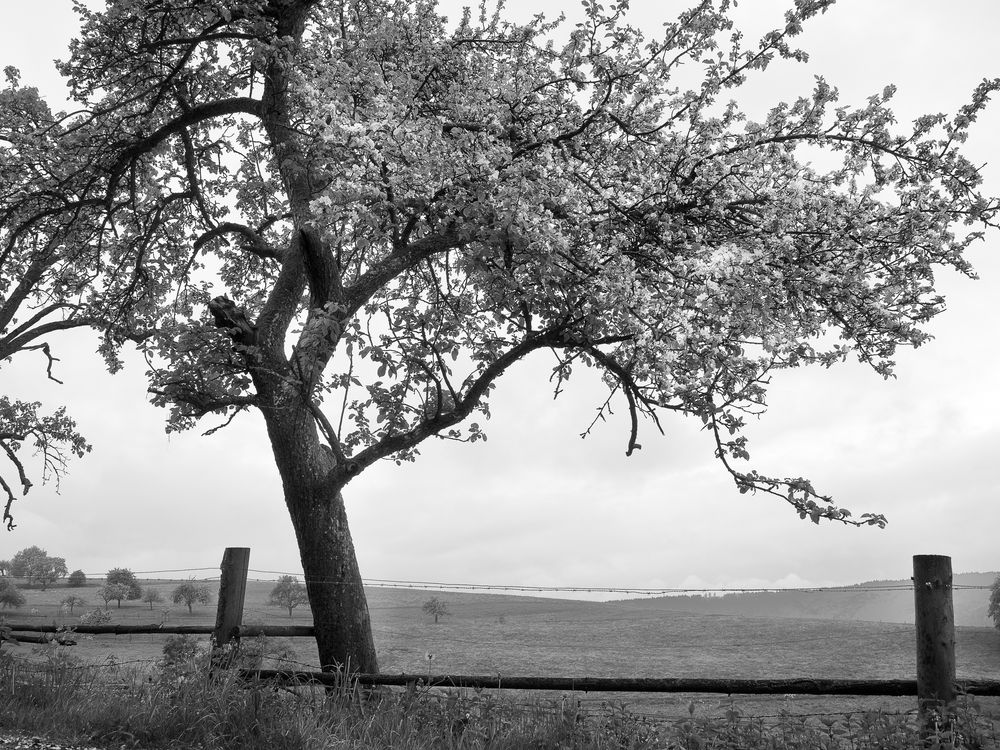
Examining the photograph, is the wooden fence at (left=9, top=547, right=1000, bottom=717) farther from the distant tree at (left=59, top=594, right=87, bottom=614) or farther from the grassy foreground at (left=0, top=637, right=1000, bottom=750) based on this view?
the distant tree at (left=59, top=594, right=87, bottom=614)

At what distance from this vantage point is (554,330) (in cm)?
1026

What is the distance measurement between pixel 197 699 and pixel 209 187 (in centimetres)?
1207

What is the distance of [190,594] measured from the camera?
45031 millimetres

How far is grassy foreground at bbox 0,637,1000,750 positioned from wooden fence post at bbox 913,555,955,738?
1.34ft

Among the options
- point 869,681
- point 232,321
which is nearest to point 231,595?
point 232,321

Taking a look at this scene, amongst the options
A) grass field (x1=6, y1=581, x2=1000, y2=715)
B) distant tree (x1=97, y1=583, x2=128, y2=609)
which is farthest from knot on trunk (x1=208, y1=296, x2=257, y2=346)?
distant tree (x1=97, y1=583, x2=128, y2=609)

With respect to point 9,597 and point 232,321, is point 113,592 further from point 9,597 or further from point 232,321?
point 232,321

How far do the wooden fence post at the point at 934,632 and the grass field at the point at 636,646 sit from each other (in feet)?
44.6

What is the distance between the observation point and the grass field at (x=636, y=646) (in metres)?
26.9

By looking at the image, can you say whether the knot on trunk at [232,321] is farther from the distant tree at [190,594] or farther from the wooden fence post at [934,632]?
the distant tree at [190,594]

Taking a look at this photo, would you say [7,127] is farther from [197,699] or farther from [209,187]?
[197,699]

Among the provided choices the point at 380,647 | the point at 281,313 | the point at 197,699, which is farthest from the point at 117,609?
the point at 197,699

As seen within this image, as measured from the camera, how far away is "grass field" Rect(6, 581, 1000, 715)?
2686 centimetres

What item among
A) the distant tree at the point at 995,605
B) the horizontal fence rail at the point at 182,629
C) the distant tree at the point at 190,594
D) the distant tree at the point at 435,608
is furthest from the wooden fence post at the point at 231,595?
the distant tree at the point at 190,594
